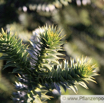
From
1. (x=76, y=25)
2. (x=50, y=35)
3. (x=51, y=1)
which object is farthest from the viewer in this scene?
(x=76, y=25)

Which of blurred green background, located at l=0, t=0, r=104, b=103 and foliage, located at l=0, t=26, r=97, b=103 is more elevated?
blurred green background, located at l=0, t=0, r=104, b=103

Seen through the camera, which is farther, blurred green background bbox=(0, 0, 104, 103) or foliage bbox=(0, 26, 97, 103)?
blurred green background bbox=(0, 0, 104, 103)

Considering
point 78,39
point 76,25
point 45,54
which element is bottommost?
point 45,54

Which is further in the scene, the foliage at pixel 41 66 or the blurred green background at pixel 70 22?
the blurred green background at pixel 70 22

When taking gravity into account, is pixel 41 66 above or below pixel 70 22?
below

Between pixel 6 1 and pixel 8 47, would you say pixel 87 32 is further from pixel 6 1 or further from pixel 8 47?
pixel 8 47

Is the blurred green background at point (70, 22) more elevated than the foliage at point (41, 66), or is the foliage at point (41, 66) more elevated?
the blurred green background at point (70, 22)

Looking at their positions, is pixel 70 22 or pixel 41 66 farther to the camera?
pixel 70 22

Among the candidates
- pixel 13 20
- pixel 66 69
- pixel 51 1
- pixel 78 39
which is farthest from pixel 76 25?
pixel 66 69
